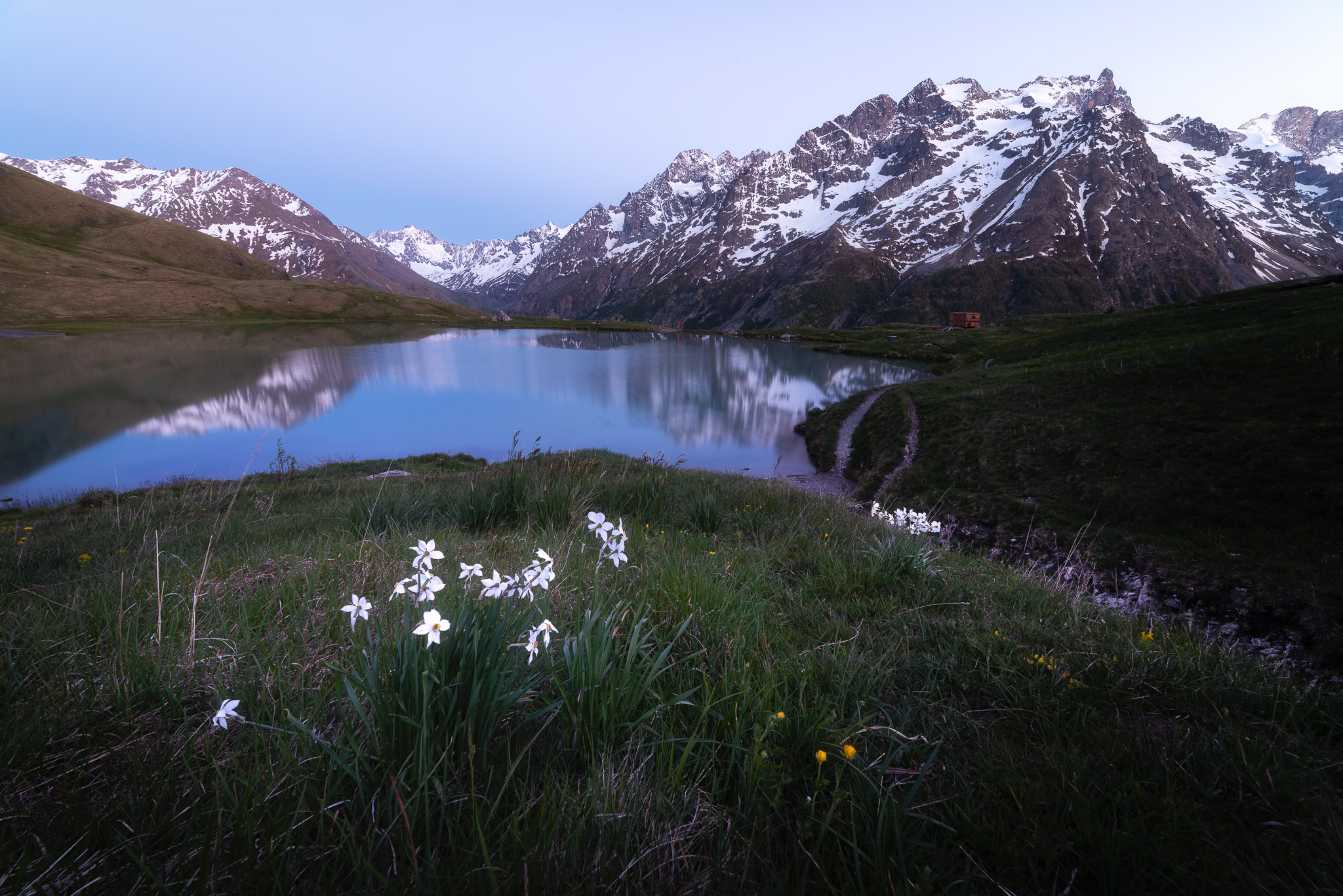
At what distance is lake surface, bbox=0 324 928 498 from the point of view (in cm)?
2828

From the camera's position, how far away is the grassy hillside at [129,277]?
114 metres

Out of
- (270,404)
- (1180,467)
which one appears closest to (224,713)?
(1180,467)

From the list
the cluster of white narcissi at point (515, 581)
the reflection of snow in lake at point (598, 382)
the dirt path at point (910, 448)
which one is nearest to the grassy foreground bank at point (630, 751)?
the cluster of white narcissi at point (515, 581)

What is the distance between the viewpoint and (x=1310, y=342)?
60.2 ft

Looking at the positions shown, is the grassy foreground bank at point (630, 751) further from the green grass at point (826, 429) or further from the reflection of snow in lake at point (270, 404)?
the reflection of snow in lake at point (270, 404)

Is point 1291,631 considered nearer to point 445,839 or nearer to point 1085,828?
point 1085,828

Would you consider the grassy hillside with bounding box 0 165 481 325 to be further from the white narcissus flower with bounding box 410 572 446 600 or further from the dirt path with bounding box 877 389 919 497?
the white narcissus flower with bounding box 410 572 446 600

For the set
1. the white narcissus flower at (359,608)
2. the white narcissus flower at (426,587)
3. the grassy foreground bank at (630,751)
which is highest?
the white narcissus flower at (426,587)

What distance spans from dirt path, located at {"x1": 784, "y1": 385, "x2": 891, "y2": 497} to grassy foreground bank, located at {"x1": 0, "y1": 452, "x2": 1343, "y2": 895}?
55.6 ft

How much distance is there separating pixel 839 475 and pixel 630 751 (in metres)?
26.7

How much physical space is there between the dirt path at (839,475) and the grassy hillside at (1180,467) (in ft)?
10.2

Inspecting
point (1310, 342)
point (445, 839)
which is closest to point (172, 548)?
point (445, 839)

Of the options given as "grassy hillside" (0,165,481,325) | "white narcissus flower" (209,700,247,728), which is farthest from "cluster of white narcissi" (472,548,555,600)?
"grassy hillside" (0,165,481,325)

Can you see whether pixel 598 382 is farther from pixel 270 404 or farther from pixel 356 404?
pixel 270 404
